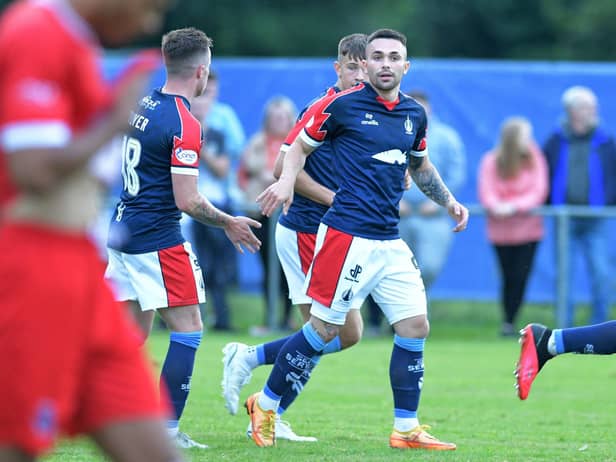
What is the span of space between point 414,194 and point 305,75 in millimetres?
2810

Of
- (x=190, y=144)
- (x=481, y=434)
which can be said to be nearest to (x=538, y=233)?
(x=481, y=434)

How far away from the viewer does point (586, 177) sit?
14.8 m

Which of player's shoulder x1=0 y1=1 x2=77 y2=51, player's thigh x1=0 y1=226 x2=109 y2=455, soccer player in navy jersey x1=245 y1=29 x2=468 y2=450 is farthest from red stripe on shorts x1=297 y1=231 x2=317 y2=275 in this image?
player's shoulder x1=0 y1=1 x2=77 y2=51

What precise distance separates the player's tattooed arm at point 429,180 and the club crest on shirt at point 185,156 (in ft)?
4.82

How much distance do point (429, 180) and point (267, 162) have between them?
24.2ft

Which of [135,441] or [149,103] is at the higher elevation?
[149,103]

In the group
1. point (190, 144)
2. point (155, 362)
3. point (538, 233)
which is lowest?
point (155, 362)

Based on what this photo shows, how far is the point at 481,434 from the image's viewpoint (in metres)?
8.19

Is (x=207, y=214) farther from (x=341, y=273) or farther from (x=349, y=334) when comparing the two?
(x=349, y=334)

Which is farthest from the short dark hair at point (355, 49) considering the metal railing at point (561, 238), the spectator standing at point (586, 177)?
the spectator standing at point (586, 177)

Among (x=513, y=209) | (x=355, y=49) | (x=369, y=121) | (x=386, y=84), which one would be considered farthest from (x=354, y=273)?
(x=513, y=209)

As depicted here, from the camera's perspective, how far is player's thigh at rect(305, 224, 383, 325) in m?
7.42

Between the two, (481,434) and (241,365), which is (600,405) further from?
(241,365)

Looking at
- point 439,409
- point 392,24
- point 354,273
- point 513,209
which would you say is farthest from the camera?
point 392,24
